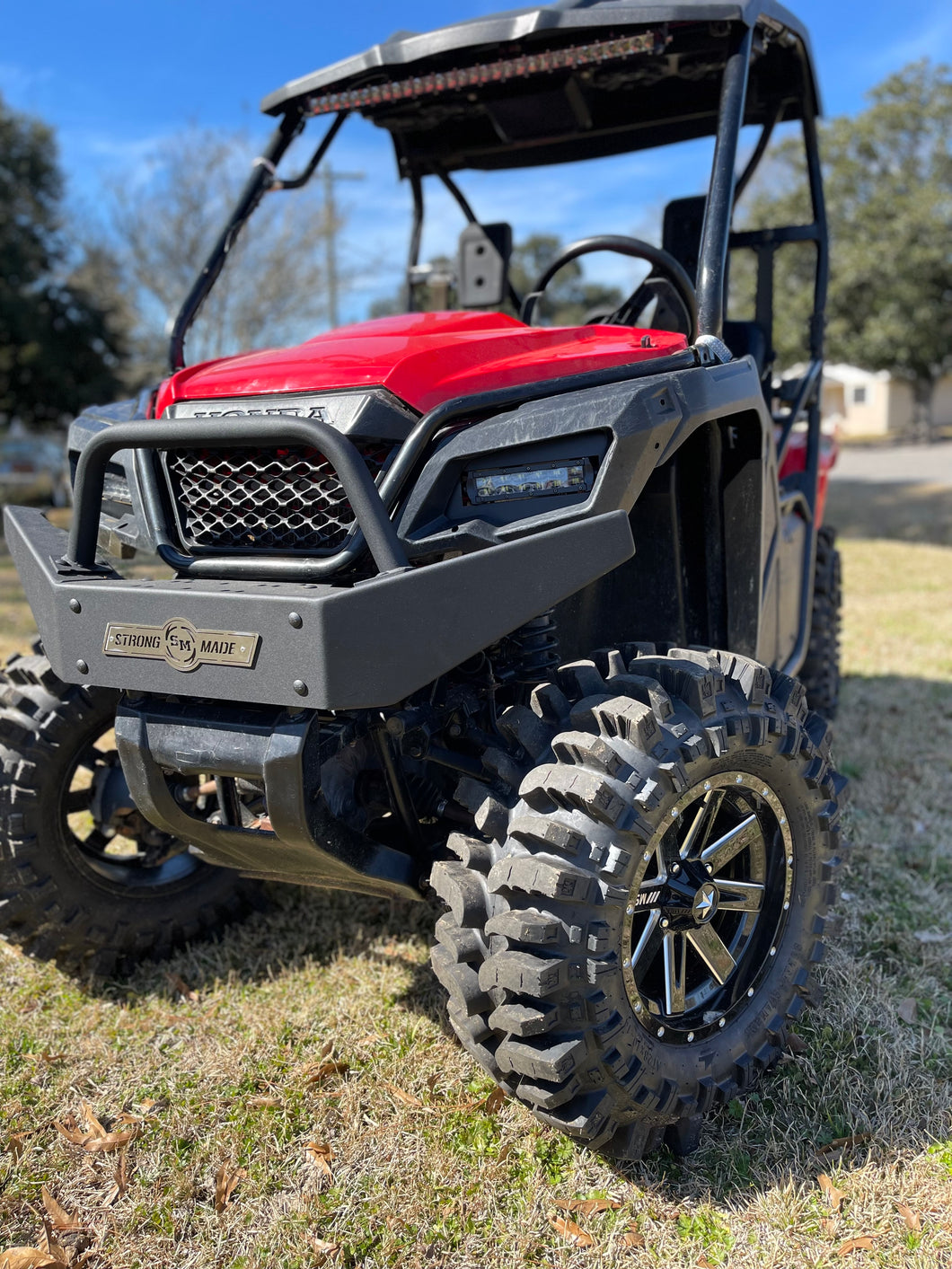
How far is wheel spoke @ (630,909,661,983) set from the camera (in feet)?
6.98

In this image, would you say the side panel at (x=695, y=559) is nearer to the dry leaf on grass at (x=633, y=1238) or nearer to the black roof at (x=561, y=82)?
the black roof at (x=561, y=82)

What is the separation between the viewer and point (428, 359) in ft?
7.39

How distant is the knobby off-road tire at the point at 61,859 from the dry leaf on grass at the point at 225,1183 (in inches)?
34.0

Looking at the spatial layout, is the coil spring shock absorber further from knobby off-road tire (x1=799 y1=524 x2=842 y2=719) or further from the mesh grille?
knobby off-road tire (x1=799 y1=524 x2=842 y2=719)

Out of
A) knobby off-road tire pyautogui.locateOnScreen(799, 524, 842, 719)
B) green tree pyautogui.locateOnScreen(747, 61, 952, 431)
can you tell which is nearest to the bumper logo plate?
knobby off-road tire pyautogui.locateOnScreen(799, 524, 842, 719)

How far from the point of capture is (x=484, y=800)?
210 cm

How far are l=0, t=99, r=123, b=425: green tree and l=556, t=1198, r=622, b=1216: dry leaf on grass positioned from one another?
20823mm

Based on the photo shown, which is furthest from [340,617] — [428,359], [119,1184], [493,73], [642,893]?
[493,73]

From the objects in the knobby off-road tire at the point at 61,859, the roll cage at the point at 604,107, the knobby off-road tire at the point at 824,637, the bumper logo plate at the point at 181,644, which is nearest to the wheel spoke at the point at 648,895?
the bumper logo plate at the point at 181,644

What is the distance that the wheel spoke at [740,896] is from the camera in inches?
90.7

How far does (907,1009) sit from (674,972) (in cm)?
92

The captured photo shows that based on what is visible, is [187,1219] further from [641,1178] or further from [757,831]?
[757,831]

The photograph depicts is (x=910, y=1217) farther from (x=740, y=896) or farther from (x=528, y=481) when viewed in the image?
(x=528, y=481)

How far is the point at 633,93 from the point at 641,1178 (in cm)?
340
